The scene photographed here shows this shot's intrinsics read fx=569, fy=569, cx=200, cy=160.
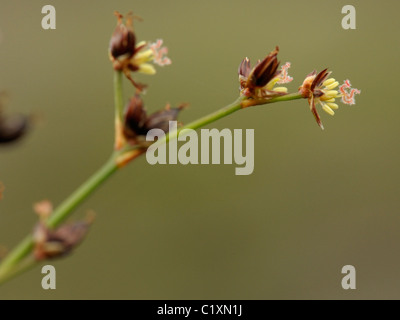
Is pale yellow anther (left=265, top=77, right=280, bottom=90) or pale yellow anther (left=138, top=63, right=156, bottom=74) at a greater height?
pale yellow anther (left=138, top=63, right=156, bottom=74)

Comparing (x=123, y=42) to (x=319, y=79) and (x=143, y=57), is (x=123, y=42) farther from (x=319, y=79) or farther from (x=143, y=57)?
(x=319, y=79)

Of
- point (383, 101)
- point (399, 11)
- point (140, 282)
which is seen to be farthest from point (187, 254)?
point (399, 11)

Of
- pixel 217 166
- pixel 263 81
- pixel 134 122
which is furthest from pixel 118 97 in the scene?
pixel 217 166

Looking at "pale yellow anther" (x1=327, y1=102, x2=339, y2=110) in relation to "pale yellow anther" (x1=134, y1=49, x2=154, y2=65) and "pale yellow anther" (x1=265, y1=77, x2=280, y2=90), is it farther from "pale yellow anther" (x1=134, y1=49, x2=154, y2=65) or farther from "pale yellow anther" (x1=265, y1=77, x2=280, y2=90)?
"pale yellow anther" (x1=134, y1=49, x2=154, y2=65)

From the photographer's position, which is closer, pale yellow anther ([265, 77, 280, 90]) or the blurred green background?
pale yellow anther ([265, 77, 280, 90])

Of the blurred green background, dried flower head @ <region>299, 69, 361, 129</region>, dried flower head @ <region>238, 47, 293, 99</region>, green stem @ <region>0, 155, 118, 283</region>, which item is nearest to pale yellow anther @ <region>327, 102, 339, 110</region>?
dried flower head @ <region>299, 69, 361, 129</region>

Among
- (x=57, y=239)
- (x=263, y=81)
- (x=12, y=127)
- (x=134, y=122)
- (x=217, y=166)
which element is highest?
(x=217, y=166)
